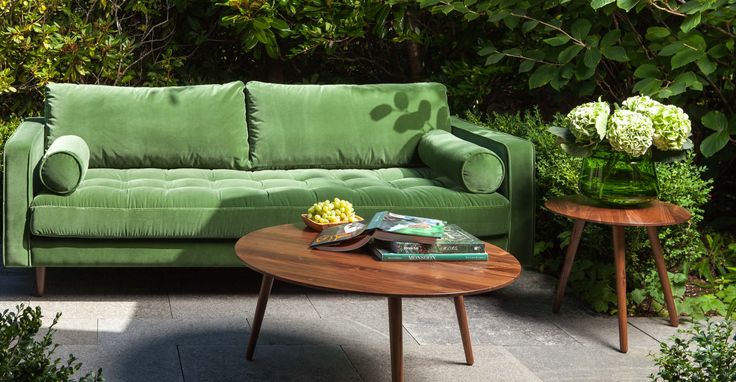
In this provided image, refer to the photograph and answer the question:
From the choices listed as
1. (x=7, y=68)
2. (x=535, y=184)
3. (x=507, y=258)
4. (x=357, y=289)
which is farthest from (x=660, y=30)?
(x=7, y=68)

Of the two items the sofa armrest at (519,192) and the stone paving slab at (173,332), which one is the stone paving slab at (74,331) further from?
the sofa armrest at (519,192)

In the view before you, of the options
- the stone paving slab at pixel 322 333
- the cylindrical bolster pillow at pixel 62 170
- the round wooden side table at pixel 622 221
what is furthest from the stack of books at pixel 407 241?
the cylindrical bolster pillow at pixel 62 170

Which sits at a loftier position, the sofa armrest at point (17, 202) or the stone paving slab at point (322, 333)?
the sofa armrest at point (17, 202)

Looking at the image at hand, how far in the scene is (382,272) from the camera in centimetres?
267

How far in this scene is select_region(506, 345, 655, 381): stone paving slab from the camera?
121 inches

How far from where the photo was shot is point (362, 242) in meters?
2.88

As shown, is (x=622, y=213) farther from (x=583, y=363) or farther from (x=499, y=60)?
(x=499, y=60)

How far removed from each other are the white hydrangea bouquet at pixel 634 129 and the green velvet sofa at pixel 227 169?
53 centimetres

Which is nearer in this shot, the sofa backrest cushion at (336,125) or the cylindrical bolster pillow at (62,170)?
the cylindrical bolster pillow at (62,170)

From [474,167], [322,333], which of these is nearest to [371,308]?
[322,333]

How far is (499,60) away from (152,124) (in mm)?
1814

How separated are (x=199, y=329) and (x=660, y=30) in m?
2.27

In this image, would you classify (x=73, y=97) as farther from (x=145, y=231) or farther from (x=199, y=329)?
(x=199, y=329)

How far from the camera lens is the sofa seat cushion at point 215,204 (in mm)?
3623
